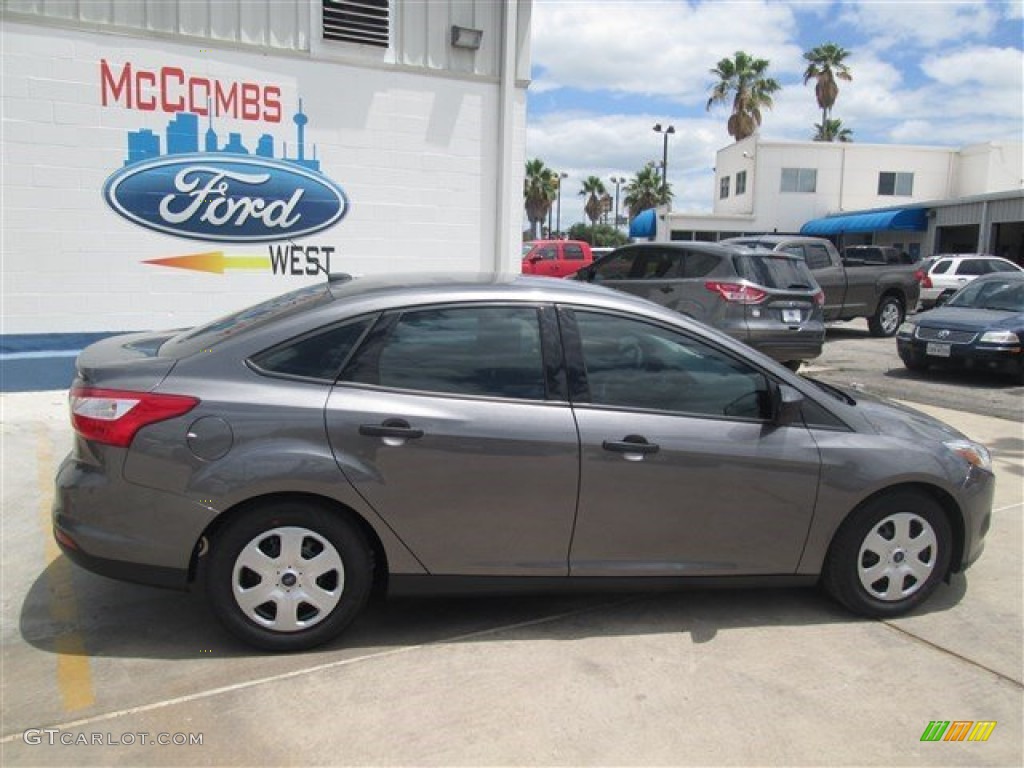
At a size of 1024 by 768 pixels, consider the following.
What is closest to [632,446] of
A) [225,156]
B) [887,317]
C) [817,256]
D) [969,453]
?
[969,453]

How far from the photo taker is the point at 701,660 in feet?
11.5

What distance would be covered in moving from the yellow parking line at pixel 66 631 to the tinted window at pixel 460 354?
1.58m

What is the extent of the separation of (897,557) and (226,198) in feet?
23.9

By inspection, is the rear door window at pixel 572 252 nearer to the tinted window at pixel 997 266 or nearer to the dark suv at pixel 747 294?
the tinted window at pixel 997 266

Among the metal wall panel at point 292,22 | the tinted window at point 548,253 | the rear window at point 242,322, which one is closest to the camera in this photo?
the rear window at point 242,322

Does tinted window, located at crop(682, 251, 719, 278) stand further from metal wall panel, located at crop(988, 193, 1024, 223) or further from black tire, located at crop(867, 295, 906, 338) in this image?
metal wall panel, located at crop(988, 193, 1024, 223)

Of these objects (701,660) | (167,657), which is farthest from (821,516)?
(167,657)

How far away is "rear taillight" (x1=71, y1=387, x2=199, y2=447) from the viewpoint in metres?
3.26


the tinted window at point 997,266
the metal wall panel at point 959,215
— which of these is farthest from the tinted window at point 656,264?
the metal wall panel at point 959,215

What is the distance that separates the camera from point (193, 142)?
8406 millimetres

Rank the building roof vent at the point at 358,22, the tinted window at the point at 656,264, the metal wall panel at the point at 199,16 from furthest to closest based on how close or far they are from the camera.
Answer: the tinted window at the point at 656,264
the building roof vent at the point at 358,22
the metal wall panel at the point at 199,16

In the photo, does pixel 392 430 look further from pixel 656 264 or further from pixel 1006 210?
pixel 1006 210

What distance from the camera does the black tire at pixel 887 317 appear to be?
15.4m

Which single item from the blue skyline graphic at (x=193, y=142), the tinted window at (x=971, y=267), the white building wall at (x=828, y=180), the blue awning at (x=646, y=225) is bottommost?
the tinted window at (x=971, y=267)
